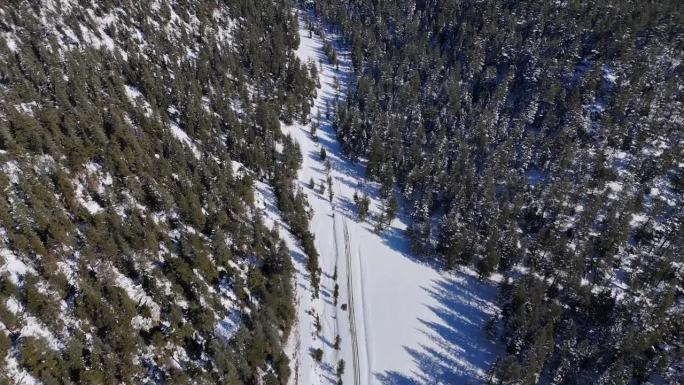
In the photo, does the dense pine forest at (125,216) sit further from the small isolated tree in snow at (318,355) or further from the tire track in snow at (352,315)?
the tire track in snow at (352,315)

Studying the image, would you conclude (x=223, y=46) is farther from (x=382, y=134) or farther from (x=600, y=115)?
(x=600, y=115)

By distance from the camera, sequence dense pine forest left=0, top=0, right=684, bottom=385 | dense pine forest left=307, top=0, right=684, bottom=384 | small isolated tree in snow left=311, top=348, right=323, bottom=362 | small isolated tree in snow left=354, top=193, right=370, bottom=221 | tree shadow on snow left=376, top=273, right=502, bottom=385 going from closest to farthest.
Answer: dense pine forest left=0, top=0, right=684, bottom=385
small isolated tree in snow left=311, top=348, right=323, bottom=362
tree shadow on snow left=376, top=273, right=502, bottom=385
dense pine forest left=307, top=0, right=684, bottom=384
small isolated tree in snow left=354, top=193, right=370, bottom=221

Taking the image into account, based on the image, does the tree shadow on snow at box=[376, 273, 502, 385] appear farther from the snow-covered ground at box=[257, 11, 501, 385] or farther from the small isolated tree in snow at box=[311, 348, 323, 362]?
the small isolated tree in snow at box=[311, 348, 323, 362]

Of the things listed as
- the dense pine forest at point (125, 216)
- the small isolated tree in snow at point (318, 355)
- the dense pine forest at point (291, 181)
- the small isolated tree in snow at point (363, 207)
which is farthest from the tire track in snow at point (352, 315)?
the dense pine forest at point (125, 216)

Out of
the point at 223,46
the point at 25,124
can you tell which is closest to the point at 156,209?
the point at 25,124

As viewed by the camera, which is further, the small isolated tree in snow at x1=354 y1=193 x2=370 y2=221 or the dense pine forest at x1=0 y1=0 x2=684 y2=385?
the small isolated tree in snow at x1=354 y1=193 x2=370 y2=221

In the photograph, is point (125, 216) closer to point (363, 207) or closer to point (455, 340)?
point (363, 207)

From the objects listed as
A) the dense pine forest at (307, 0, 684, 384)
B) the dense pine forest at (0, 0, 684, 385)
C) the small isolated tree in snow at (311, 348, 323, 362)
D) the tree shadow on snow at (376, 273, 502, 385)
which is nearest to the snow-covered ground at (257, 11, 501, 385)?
the tree shadow on snow at (376, 273, 502, 385)
